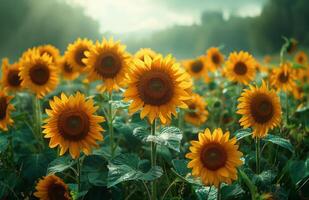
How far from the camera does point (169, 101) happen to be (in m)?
3.36

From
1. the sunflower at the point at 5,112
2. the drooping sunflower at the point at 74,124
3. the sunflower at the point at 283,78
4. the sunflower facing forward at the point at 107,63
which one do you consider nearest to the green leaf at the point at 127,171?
the drooping sunflower at the point at 74,124

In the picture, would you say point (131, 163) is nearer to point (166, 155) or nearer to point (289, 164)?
point (166, 155)

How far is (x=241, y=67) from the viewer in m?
6.04

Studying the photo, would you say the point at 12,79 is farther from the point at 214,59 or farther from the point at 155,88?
the point at 214,59

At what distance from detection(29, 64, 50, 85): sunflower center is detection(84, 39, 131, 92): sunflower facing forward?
89 centimetres

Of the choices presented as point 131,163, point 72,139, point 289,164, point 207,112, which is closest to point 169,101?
point 131,163

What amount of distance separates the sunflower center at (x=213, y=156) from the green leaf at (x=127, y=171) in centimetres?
32

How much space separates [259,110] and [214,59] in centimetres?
438

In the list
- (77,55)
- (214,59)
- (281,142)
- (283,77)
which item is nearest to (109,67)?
(77,55)

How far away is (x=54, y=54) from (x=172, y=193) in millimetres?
2783

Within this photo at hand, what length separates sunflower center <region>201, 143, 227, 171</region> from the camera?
3.16 metres

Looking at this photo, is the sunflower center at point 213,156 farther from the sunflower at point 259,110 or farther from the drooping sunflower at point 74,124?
the drooping sunflower at point 74,124

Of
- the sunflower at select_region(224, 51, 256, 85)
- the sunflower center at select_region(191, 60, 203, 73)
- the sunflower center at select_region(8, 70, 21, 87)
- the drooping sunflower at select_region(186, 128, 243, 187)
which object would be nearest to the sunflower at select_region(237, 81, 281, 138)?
the drooping sunflower at select_region(186, 128, 243, 187)

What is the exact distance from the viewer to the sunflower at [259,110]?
3.64 m
